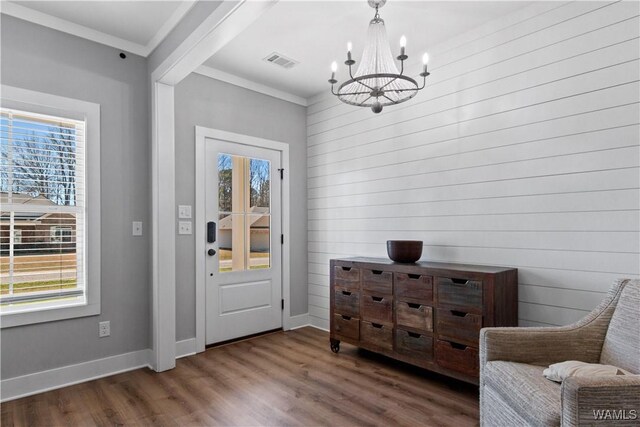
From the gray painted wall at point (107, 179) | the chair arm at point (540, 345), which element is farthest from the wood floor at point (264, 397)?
the chair arm at point (540, 345)

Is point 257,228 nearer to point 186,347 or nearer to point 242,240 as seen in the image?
point 242,240

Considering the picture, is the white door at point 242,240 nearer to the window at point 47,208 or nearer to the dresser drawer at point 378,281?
the window at point 47,208

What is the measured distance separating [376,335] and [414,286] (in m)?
Result: 0.60

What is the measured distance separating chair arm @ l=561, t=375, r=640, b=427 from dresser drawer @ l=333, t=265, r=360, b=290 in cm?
206

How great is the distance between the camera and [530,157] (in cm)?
257

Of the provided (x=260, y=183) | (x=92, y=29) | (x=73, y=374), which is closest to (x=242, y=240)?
(x=260, y=183)

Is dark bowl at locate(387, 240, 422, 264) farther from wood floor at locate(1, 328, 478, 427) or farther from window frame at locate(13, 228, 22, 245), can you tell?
window frame at locate(13, 228, 22, 245)

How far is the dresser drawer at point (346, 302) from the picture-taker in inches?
127

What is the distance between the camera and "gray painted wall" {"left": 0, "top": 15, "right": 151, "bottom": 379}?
2.57 metres

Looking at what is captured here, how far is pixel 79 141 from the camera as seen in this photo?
283 cm

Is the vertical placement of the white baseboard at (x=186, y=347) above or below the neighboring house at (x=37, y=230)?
below

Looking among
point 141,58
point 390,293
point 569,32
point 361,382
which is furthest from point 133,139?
point 569,32

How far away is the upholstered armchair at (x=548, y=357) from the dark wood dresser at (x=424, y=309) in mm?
531

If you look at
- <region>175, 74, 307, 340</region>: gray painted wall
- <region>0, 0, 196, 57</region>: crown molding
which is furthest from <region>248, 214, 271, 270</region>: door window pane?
<region>0, 0, 196, 57</region>: crown molding
